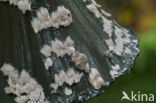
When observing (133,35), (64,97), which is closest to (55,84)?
(64,97)

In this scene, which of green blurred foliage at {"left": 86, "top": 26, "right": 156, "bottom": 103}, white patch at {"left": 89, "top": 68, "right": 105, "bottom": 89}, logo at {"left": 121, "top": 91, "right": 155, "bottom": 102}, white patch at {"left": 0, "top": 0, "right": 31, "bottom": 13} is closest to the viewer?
white patch at {"left": 0, "top": 0, "right": 31, "bottom": 13}

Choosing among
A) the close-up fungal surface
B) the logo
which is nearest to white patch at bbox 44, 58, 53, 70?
the close-up fungal surface

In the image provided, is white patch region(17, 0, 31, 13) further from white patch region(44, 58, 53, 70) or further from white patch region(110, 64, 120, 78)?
white patch region(110, 64, 120, 78)

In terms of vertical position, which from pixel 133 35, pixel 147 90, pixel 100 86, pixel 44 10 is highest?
pixel 44 10

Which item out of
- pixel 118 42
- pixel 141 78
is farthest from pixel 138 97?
pixel 118 42

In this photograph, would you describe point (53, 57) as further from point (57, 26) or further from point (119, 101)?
point (119, 101)
